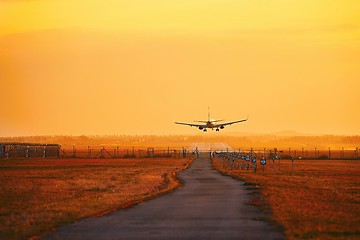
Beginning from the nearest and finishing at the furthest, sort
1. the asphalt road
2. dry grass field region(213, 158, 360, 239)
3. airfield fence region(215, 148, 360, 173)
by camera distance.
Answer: the asphalt road, dry grass field region(213, 158, 360, 239), airfield fence region(215, 148, 360, 173)

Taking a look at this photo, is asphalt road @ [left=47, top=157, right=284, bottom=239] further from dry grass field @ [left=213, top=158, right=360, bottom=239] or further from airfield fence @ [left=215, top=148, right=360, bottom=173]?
airfield fence @ [left=215, top=148, right=360, bottom=173]

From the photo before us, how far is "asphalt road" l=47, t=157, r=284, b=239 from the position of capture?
19953 millimetres

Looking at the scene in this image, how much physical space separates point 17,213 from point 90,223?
5657 mm

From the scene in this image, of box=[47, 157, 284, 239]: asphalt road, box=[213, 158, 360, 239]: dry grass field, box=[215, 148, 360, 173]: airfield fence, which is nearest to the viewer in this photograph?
box=[47, 157, 284, 239]: asphalt road

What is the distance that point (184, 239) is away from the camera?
750 inches

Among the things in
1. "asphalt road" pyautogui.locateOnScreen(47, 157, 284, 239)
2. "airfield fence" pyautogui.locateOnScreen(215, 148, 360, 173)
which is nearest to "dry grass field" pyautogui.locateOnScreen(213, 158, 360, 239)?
"asphalt road" pyautogui.locateOnScreen(47, 157, 284, 239)

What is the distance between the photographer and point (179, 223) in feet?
74.5

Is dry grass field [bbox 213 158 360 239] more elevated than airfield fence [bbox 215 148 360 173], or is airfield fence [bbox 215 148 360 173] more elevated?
airfield fence [bbox 215 148 360 173]

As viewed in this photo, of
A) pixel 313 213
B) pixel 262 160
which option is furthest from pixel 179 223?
pixel 262 160

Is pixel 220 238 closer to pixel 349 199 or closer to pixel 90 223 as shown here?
pixel 90 223

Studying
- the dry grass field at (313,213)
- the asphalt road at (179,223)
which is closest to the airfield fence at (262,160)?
the dry grass field at (313,213)

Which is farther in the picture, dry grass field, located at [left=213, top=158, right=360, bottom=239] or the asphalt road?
dry grass field, located at [left=213, top=158, right=360, bottom=239]

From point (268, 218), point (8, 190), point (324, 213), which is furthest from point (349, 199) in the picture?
point (8, 190)

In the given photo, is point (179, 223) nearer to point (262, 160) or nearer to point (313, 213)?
point (313, 213)
